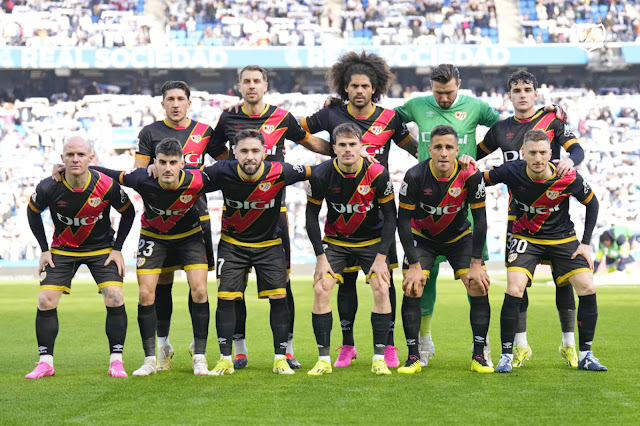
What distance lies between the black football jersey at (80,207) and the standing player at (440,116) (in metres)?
2.84

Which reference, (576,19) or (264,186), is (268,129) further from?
(576,19)

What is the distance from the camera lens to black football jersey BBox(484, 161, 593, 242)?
738 cm

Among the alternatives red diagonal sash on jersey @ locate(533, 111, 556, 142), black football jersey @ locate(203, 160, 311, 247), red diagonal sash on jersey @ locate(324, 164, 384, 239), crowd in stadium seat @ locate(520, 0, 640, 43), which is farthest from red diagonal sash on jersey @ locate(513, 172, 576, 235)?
crowd in stadium seat @ locate(520, 0, 640, 43)

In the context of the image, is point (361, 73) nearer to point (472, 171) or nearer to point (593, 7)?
point (472, 171)

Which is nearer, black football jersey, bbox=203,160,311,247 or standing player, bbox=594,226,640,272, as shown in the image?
black football jersey, bbox=203,160,311,247

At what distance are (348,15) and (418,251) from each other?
89.7 ft

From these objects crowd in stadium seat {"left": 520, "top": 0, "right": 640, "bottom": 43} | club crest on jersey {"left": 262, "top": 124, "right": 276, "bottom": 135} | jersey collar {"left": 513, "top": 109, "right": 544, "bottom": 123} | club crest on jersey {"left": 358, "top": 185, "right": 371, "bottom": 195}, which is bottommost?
club crest on jersey {"left": 358, "top": 185, "right": 371, "bottom": 195}

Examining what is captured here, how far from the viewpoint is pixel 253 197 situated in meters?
7.42

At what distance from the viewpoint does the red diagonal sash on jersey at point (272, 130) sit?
8.12m

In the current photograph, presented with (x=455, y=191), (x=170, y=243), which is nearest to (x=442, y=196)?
(x=455, y=191)

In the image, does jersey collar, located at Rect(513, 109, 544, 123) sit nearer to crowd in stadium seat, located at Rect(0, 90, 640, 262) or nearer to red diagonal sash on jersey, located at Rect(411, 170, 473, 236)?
red diagonal sash on jersey, located at Rect(411, 170, 473, 236)

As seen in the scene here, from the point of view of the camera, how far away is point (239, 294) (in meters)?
7.52

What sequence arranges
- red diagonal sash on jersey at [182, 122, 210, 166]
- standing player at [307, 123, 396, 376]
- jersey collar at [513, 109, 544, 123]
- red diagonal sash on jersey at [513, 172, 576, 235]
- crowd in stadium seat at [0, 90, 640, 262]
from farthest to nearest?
crowd in stadium seat at [0, 90, 640, 262]
red diagonal sash on jersey at [182, 122, 210, 166]
jersey collar at [513, 109, 544, 123]
red diagonal sash on jersey at [513, 172, 576, 235]
standing player at [307, 123, 396, 376]

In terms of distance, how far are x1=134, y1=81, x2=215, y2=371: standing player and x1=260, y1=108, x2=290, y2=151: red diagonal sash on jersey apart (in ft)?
1.89
